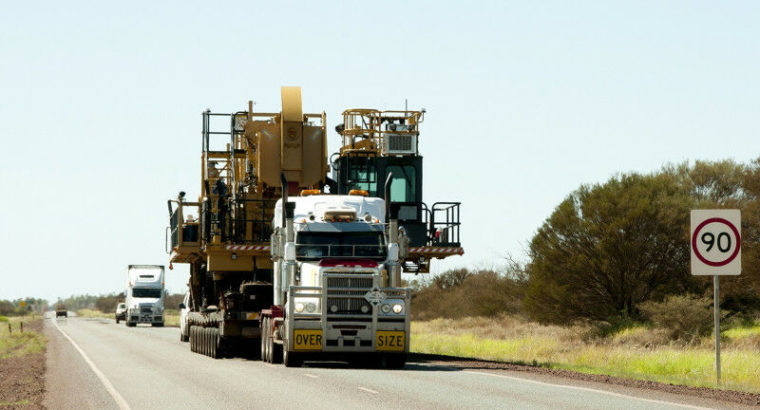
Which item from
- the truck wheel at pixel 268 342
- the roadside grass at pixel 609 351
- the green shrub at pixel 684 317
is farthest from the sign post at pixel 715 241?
the green shrub at pixel 684 317

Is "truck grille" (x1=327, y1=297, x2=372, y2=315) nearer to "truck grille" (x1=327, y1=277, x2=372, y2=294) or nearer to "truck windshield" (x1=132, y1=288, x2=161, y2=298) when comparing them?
"truck grille" (x1=327, y1=277, x2=372, y2=294)

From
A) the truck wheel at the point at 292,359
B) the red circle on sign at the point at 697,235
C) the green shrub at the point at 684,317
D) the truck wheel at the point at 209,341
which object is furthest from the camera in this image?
the green shrub at the point at 684,317

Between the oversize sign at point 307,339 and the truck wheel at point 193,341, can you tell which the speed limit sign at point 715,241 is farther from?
the truck wheel at point 193,341

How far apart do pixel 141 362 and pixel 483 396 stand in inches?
517

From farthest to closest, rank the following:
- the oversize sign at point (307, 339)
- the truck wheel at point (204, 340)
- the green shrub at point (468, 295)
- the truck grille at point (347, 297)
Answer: the green shrub at point (468, 295) → the truck wheel at point (204, 340) → the truck grille at point (347, 297) → the oversize sign at point (307, 339)

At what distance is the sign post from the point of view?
1798 centimetres

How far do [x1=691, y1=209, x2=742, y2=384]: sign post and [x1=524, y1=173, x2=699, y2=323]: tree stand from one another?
27659mm

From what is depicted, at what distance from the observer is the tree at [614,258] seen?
46125 millimetres

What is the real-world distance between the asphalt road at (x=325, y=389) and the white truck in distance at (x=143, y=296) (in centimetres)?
4580

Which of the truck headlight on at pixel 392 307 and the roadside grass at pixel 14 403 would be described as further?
the truck headlight on at pixel 392 307

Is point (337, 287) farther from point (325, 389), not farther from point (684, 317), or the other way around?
point (684, 317)

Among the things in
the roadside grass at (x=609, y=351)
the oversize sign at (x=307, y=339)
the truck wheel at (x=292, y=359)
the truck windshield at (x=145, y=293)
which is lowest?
the roadside grass at (x=609, y=351)

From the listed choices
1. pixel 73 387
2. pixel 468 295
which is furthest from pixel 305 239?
pixel 468 295

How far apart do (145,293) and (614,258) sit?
3545cm
